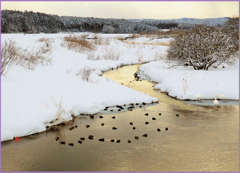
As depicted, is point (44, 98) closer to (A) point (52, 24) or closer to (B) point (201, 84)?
(B) point (201, 84)

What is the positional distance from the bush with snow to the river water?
19.8 ft

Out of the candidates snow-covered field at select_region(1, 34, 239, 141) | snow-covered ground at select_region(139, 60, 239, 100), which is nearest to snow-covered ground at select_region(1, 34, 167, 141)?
snow-covered field at select_region(1, 34, 239, 141)

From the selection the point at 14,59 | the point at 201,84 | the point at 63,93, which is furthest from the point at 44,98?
the point at 201,84

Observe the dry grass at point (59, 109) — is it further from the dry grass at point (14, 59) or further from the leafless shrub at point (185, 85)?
the leafless shrub at point (185, 85)

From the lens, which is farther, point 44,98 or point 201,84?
point 201,84

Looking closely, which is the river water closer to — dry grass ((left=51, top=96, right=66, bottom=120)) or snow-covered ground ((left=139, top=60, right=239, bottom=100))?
dry grass ((left=51, top=96, right=66, bottom=120))

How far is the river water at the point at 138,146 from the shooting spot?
4.66m

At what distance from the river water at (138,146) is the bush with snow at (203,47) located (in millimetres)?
6050

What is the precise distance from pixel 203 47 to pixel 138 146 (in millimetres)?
9323

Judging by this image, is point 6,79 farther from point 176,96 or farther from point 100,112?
point 176,96

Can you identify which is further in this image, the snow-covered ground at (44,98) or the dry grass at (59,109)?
the dry grass at (59,109)

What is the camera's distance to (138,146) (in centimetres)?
546

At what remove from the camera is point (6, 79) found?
27.7ft

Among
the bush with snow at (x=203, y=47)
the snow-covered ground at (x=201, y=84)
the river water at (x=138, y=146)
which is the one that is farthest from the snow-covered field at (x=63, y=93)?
the bush with snow at (x=203, y=47)
